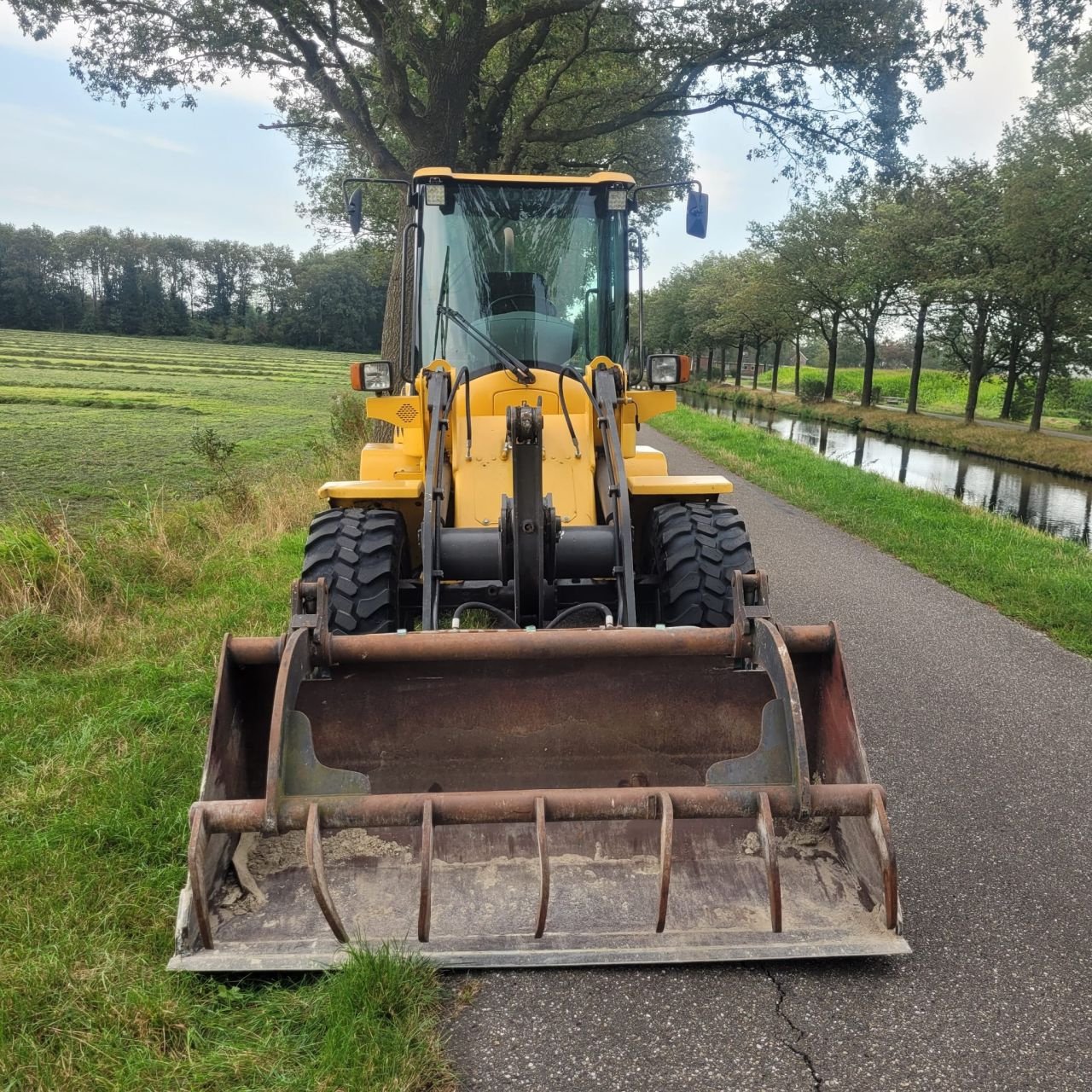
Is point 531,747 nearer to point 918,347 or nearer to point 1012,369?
point 1012,369

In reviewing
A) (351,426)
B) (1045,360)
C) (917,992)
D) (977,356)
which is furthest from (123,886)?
(977,356)

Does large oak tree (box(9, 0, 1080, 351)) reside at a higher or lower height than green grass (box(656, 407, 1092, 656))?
higher

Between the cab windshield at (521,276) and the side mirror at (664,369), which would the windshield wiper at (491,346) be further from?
the side mirror at (664,369)

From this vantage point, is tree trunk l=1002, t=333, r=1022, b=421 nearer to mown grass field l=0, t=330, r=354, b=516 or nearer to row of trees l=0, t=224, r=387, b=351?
mown grass field l=0, t=330, r=354, b=516

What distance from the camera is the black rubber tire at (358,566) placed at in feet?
13.6

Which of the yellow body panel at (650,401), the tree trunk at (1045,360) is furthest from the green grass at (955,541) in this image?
the tree trunk at (1045,360)

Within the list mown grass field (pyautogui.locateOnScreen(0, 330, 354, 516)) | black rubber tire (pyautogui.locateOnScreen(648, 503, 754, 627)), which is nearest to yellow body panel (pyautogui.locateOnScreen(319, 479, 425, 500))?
black rubber tire (pyautogui.locateOnScreen(648, 503, 754, 627))

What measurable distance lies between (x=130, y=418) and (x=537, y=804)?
24.9 m

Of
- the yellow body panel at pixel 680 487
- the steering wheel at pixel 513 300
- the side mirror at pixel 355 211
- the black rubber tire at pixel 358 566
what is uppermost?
the side mirror at pixel 355 211

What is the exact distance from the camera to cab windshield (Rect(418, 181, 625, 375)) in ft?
17.0

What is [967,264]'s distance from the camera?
25.7m

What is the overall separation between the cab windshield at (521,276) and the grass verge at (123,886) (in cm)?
226

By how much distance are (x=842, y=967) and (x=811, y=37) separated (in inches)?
548

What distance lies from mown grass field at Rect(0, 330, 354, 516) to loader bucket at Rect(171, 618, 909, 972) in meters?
8.15
